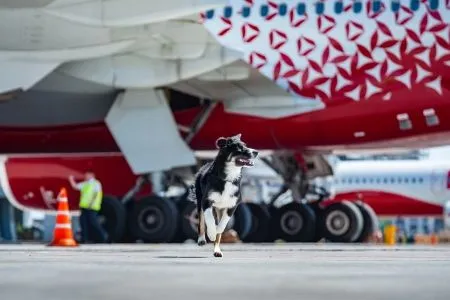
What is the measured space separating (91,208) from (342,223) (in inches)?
224

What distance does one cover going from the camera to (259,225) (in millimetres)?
22062

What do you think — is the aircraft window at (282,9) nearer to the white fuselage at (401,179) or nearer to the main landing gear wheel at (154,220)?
the main landing gear wheel at (154,220)

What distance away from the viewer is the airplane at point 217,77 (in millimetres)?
18234

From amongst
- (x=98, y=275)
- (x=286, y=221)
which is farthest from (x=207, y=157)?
(x=98, y=275)

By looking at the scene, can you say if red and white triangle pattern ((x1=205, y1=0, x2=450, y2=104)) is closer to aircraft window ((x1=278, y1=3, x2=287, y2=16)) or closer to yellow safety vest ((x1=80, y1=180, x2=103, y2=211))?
aircraft window ((x1=278, y1=3, x2=287, y2=16))

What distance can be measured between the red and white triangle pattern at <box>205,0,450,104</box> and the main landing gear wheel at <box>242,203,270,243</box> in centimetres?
323

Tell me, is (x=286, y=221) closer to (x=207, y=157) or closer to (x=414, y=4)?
(x=207, y=157)

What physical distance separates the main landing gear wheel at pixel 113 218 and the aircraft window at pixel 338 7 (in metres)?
5.22

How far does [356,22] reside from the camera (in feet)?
64.5

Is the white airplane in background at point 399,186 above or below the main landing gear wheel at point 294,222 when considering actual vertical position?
above

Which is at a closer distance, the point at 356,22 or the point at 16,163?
the point at 356,22

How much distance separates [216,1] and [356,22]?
3056mm

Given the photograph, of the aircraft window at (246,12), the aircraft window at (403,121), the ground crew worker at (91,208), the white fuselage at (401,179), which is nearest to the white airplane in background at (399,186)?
the white fuselage at (401,179)

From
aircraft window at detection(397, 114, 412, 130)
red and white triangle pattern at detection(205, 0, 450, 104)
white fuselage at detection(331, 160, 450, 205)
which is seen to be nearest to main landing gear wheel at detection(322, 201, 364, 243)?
aircraft window at detection(397, 114, 412, 130)
